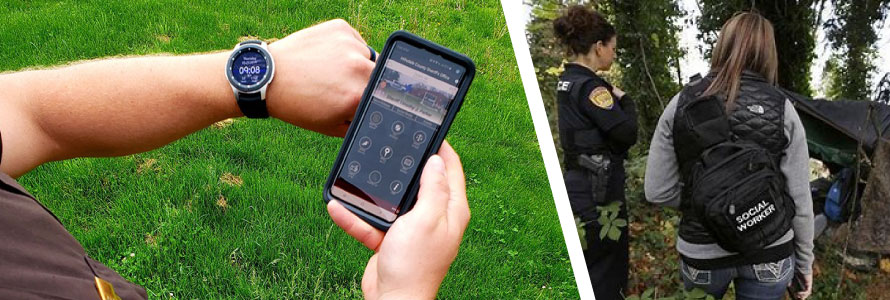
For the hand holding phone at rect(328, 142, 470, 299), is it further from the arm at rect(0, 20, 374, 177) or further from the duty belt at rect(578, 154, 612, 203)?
the duty belt at rect(578, 154, 612, 203)

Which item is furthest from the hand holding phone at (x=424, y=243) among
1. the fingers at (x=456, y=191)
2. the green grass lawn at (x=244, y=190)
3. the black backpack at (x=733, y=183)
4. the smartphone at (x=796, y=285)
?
the green grass lawn at (x=244, y=190)

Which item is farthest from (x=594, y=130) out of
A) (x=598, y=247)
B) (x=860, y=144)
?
(x=860, y=144)

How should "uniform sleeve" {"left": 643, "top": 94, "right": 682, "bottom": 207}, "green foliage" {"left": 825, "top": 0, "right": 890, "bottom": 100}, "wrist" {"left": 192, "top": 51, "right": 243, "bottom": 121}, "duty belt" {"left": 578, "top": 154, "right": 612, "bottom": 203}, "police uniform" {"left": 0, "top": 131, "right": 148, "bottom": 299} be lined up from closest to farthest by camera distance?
"police uniform" {"left": 0, "top": 131, "right": 148, "bottom": 299}
"wrist" {"left": 192, "top": 51, "right": 243, "bottom": 121}
"green foliage" {"left": 825, "top": 0, "right": 890, "bottom": 100}
"uniform sleeve" {"left": 643, "top": 94, "right": 682, "bottom": 207}
"duty belt" {"left": 578, "top": 154, "right": 612, "bottom": 203}

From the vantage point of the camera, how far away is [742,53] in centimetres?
168

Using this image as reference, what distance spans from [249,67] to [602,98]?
3.14 ft

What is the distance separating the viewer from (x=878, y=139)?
5.30 ft

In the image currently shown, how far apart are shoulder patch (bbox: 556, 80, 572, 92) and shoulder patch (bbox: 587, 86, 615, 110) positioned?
70 mm

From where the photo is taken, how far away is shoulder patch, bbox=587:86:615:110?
6.03 feet

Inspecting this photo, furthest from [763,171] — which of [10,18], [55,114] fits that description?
[10,18]

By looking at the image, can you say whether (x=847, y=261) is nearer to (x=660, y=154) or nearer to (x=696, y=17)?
(x=660, y=154)

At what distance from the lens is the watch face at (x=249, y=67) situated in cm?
117

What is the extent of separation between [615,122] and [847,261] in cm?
61

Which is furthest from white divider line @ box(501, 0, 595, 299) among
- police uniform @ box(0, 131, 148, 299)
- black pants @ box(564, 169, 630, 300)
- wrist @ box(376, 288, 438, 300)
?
police uniform @ box(0, 131, 148, 299)

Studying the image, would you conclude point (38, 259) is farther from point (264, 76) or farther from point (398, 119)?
point (398, 119)
